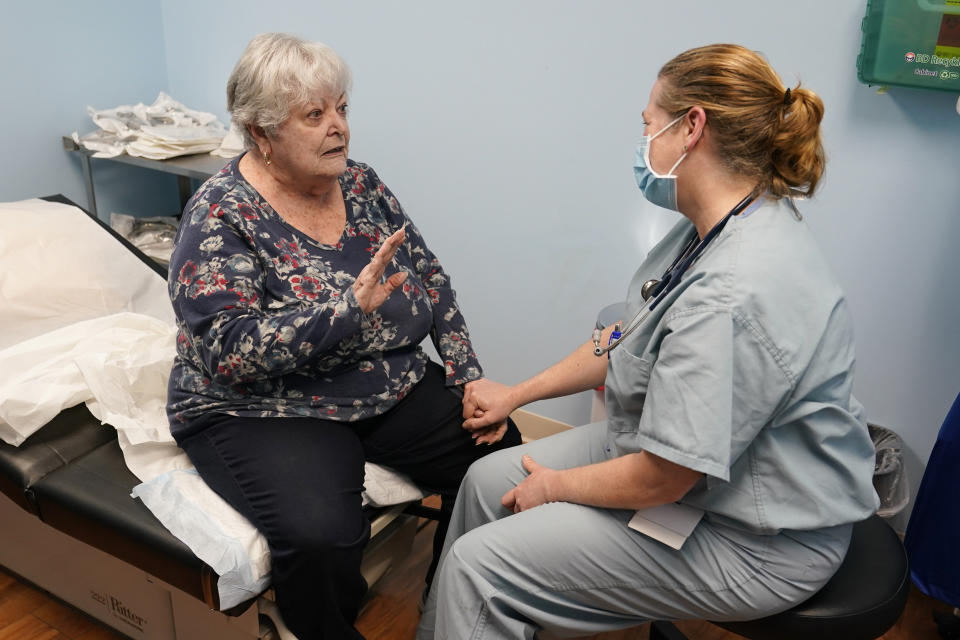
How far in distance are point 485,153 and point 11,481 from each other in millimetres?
1393

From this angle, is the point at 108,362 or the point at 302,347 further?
the point at 108,362

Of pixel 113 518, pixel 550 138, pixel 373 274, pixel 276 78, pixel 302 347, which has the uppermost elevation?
pixel 276 78

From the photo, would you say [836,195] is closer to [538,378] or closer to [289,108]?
[538,378]

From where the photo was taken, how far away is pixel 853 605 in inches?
44.8

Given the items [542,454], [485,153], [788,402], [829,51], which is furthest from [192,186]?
[788,402]

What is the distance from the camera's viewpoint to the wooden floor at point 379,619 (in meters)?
1.67

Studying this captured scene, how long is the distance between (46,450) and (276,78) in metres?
0.83

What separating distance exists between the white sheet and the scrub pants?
1.21 ft

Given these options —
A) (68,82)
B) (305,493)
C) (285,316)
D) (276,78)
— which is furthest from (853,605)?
(68,82)

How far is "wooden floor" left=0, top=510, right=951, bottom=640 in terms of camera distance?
5.49ft

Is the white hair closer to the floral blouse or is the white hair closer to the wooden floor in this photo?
the floral blouse

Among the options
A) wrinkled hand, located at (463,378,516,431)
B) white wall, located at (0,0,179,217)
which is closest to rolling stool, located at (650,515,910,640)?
wrinkled hand, located at (463,378,516,431)

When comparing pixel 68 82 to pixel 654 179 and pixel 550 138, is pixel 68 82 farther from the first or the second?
pixel 654 179

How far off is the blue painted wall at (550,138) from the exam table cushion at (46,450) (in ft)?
3.75
